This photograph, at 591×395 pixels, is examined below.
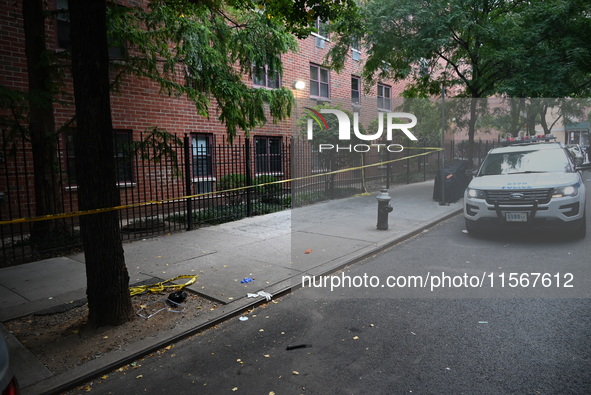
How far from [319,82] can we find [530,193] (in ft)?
42.1

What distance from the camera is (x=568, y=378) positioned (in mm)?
3213

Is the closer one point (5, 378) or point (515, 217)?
point (5, 378)

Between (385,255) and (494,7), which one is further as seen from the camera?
(494,7)

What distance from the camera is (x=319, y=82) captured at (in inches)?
726

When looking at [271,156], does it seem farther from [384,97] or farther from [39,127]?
[384,97]

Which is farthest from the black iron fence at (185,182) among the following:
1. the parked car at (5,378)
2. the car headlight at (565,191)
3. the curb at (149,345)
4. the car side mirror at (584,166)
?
the car headlight at (565,191)

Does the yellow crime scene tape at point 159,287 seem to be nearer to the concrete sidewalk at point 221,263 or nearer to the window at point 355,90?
the concrete sidewalk at point 221,263

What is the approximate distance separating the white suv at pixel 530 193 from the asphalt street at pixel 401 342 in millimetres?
1268

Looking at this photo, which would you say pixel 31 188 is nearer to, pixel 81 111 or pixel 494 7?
pixel 81 111

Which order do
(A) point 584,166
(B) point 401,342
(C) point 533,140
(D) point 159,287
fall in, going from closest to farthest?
(B) point 401,342 < (D) point 159,287 < (A) point 584,166 < (C) point 533,140

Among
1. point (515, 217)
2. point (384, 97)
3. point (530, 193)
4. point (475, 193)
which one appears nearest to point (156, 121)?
point (475, 193)

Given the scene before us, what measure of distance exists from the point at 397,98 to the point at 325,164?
12195 millimetres

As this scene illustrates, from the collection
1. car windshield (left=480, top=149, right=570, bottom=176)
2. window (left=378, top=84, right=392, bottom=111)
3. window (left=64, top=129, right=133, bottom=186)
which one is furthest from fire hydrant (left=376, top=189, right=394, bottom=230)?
window (left=378, top=84, right=392, bottom=111)

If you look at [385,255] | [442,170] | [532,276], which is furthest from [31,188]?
[442,170]
